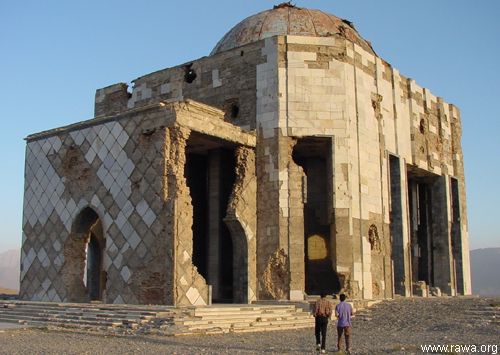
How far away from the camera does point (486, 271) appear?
470ft

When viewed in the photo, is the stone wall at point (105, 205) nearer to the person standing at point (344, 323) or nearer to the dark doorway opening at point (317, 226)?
the dark doorway opening at point (317, 226)

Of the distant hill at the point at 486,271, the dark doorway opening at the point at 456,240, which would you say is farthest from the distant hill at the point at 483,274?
the dark doorway opening at the point at 456,240

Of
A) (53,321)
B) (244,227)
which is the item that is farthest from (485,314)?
(53,321)

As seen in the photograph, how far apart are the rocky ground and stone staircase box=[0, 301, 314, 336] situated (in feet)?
1.72

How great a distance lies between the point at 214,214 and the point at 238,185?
2055mm

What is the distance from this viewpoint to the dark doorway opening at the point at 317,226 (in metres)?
22.5

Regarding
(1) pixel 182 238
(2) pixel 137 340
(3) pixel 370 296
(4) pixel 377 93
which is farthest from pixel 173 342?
(4) pixel 377 93

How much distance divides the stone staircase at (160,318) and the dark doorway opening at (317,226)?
4.19 meters

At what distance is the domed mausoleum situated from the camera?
18922 millimetres

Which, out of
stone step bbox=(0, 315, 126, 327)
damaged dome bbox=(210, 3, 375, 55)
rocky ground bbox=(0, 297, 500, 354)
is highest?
damaged dome bbox=(210, 3, 375, 55)

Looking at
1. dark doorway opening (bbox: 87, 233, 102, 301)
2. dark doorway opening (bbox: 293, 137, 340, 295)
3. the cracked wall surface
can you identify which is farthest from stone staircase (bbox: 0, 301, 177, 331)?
dark doorway opening (bbox: 293, 137, 340, 295)

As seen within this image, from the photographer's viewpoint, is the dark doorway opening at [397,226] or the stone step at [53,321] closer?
the stone step at [53,321]

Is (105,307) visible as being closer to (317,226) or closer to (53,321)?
(53,321)

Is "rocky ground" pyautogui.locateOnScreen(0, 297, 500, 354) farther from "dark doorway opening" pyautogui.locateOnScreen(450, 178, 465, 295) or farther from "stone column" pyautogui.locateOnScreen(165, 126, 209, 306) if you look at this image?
"dark doorway opening" pyautogui.locateOnScreen(450, 178, 465, 295)
